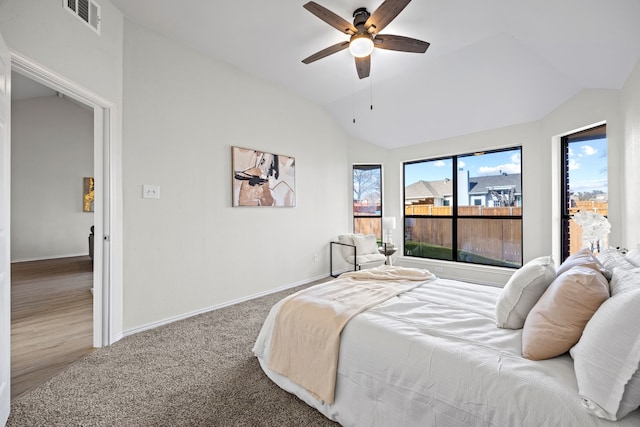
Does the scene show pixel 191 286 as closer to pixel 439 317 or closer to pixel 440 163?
pixel 439 317

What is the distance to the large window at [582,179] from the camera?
10.1 feet

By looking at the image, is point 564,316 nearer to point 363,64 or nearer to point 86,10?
point 363,64

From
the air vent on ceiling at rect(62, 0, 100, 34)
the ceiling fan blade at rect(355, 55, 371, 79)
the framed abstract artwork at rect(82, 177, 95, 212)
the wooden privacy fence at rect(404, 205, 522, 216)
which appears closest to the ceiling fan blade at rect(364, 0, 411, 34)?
the ceiling fan blade at rect(355, 55, 371, 79)

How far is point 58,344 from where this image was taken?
2473mm

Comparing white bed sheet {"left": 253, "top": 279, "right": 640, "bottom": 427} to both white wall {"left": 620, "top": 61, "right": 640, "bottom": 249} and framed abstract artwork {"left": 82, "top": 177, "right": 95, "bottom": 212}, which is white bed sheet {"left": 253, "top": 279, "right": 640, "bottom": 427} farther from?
framed abstract artwork {"left": 82, "top": 177, "right": 95, "bottom": 212}

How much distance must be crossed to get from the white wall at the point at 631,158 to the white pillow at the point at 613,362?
2.04m

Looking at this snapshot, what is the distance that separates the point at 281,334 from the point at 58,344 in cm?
215

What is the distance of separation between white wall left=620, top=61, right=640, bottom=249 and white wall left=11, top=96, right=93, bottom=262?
9388 millimetres

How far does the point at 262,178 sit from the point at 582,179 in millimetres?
3910

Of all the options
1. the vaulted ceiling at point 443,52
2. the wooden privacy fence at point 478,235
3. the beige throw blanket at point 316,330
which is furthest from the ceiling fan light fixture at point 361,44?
the wooden privacy fence at point 478,235

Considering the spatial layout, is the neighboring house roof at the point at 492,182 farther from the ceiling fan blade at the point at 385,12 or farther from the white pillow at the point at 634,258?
the ceiling fan blade at the point at 385,12

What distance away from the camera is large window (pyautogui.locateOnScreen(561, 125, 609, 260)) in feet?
10.1

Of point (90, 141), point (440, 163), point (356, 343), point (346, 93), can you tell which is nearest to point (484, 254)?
point (440, 163)

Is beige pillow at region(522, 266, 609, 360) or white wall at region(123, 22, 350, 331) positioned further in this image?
white wall at region(123, 22, 350, 331)
